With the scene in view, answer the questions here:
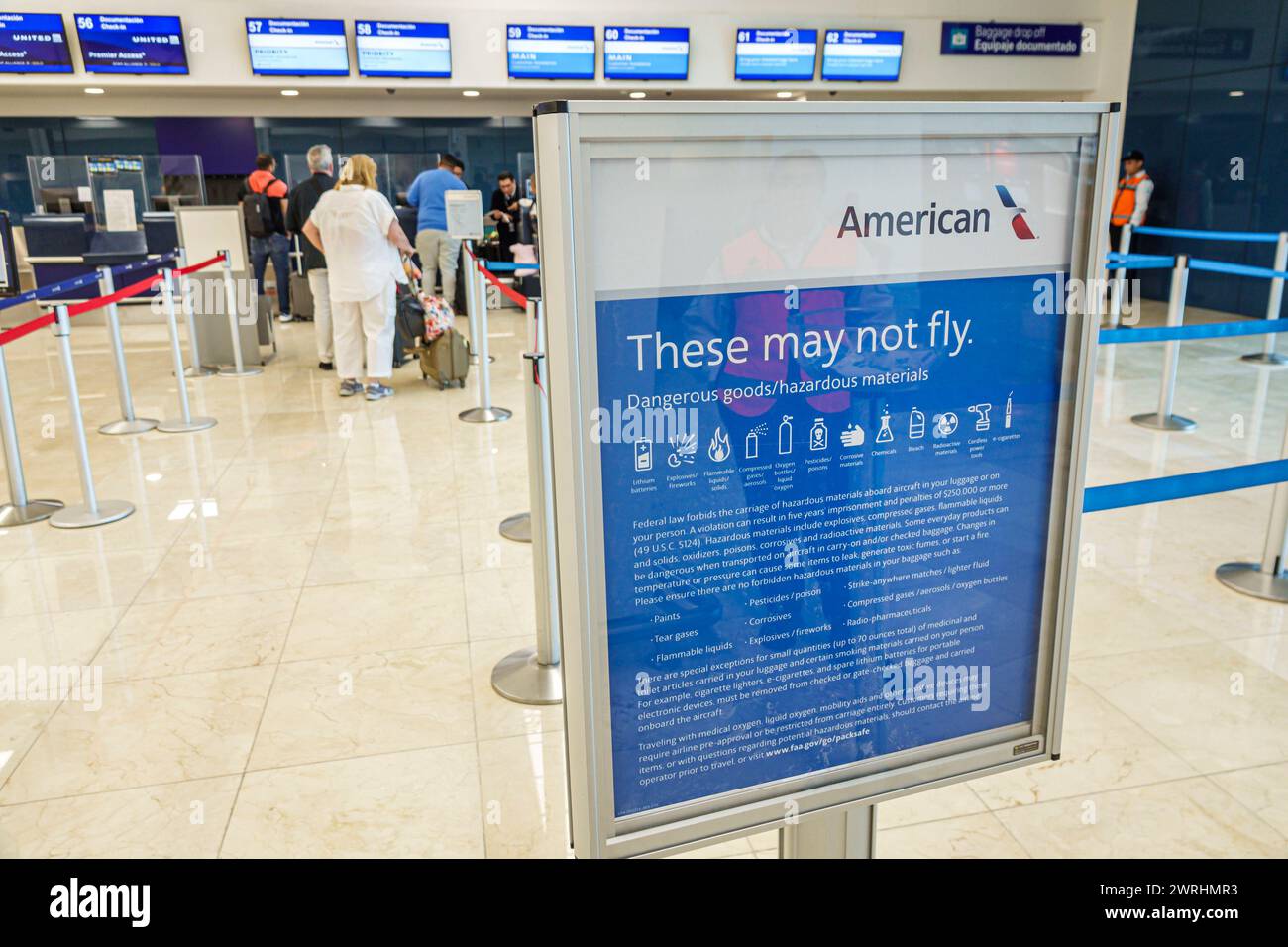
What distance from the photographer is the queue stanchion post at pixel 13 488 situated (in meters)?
4.51

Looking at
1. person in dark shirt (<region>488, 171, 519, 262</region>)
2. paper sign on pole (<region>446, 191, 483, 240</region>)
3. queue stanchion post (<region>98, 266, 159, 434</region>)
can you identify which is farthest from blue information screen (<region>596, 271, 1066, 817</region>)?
person in dark shirt (<region>488, 171, 519, 262</region>)

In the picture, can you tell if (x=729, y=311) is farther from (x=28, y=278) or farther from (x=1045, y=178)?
(x=28, y=278)

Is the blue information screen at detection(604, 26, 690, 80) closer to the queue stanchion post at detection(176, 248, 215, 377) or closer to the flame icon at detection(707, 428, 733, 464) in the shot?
the queue stanchion post at detection(176, 248, 215, 377)

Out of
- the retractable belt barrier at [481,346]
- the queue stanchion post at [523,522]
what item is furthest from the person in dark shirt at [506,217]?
the queue stanchion post at [523,522]

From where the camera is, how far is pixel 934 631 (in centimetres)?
138

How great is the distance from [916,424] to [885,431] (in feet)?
0.16

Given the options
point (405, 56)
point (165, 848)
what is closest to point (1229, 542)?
point (165, 848)

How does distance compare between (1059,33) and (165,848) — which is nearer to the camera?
(165,848)

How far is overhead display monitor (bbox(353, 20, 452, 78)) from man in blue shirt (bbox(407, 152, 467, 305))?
252 cm

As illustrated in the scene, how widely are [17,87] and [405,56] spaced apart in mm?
4509

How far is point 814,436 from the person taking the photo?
124 centimetres

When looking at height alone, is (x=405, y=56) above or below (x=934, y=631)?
above

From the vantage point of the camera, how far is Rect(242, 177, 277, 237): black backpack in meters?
9.62

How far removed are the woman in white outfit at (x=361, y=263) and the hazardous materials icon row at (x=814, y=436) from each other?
18.7 ft
